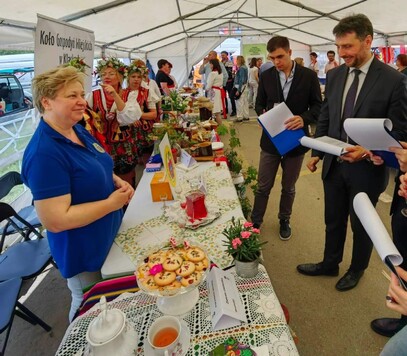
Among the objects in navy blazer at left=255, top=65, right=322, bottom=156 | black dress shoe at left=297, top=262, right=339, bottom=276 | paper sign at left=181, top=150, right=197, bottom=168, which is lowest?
black dress shoe at left=297, top=262, right=339, bottom=276

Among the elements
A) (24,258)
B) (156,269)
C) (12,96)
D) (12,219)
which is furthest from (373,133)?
(12,96)

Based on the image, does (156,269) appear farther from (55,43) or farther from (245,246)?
(55,43)

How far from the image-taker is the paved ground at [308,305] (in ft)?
4.89

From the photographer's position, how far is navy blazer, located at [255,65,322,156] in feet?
6.33

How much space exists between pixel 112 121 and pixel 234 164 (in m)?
1.06

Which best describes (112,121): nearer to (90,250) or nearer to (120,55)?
(90,250)

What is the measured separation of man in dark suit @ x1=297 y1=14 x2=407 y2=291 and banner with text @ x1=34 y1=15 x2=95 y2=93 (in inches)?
75.6

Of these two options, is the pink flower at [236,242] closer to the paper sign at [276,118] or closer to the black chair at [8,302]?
the paper sign at [276,118]

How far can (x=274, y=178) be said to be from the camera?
224cm

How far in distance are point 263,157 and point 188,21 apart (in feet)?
20.7

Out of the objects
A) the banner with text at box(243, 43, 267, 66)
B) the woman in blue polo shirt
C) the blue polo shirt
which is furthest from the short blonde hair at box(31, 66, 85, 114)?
the banner with text at box(243, 43, 267, 66)

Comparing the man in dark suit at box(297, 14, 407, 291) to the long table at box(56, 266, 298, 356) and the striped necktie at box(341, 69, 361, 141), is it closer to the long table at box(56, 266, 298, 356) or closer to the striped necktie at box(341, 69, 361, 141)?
the striped necktie at box(341, 69, 361, 141)

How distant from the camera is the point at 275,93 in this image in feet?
6.63

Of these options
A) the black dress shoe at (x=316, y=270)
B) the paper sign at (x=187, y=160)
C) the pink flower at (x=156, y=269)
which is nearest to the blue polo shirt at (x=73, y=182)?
the pink flower at (x=156, y=269)
